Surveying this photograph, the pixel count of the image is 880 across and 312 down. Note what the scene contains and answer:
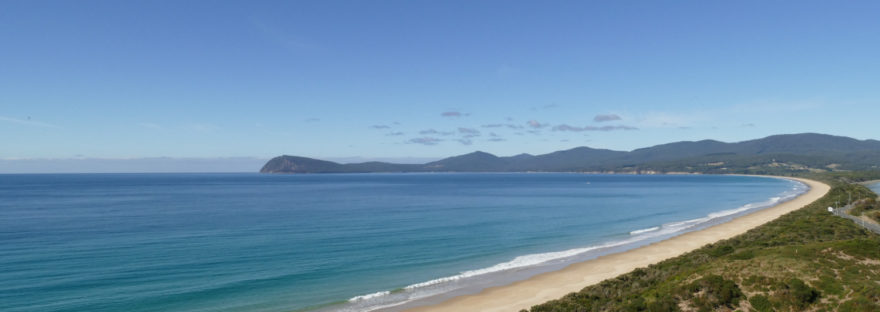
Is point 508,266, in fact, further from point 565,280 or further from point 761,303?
point 761,303

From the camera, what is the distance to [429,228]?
5641 centimetres

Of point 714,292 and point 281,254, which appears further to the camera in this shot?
point 281,254

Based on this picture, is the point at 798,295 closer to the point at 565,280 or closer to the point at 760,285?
the point at 760,285

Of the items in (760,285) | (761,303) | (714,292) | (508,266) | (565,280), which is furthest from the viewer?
(508,266)

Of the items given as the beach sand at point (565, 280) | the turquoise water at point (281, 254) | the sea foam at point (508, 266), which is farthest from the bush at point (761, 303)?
the sea foam at point (508, 266)

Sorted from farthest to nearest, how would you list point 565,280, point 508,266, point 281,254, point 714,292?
1. point 281,254
2. point 508,266
3. point 565,280
4. point 714,292

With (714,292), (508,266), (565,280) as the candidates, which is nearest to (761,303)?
(714,292)

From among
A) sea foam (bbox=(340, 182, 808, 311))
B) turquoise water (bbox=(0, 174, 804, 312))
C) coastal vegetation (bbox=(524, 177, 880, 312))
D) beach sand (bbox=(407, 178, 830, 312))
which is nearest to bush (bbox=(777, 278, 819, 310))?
coastal vegetation (bbox=(524, 177, 880, 312))

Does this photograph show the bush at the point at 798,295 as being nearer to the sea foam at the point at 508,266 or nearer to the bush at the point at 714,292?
the bush at the point at 714,292

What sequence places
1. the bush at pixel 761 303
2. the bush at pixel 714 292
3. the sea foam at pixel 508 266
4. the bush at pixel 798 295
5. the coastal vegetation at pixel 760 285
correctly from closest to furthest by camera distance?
the bush at pixel 798 295
the bush at pixel 761 303
the coastal vegetation at pixel 760 285
the bush at pixel 714 292
the sea foam at pixel 508 266

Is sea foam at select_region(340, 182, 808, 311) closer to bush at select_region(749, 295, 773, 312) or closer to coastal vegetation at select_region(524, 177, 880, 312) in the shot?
coastal vegetation at select_region(524, 177, 880, 312)

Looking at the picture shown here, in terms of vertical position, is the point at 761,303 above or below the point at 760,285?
below

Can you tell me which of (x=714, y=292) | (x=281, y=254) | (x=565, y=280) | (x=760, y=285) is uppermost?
(x=760, y=285)

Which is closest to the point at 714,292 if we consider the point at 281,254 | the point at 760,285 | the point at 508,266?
the point at 760,285
